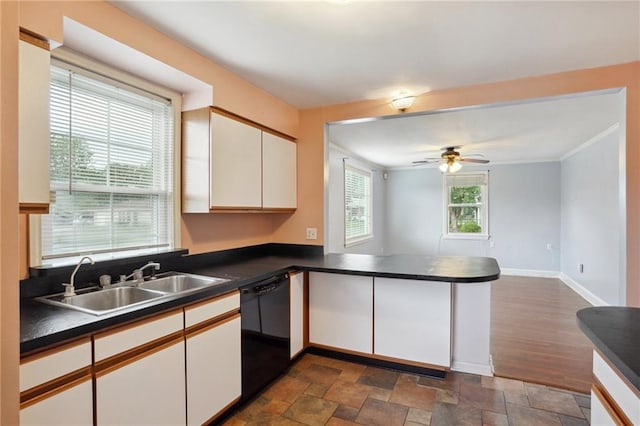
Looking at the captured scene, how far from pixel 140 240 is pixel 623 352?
2477 mm

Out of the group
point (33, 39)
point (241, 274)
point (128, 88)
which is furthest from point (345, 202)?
point (33, 39)

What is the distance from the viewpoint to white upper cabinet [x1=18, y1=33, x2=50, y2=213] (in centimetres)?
130

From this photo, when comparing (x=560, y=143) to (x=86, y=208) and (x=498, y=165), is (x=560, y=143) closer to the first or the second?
(x=498, y=165)

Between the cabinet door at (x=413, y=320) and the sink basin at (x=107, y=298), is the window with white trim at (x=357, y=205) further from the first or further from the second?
the sink basin at (x=107, y=298)

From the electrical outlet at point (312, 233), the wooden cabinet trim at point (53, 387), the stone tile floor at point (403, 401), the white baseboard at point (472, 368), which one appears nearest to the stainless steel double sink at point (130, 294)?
the wooden cabinet trim at point (53, 387)

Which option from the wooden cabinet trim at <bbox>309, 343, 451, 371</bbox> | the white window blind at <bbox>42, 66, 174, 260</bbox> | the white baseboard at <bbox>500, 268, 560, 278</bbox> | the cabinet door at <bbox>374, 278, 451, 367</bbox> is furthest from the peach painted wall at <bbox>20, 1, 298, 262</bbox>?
the white baseboard at <bbox>500, 268, 560, 278</bbox>

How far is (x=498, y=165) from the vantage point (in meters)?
6.98

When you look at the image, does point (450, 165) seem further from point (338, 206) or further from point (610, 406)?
point (610, 406)

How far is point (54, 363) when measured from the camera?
1.18m

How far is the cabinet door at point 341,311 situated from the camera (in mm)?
2676

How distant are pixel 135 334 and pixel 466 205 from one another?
282 inches

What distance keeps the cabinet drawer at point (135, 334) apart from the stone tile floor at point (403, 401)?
82 centimetres

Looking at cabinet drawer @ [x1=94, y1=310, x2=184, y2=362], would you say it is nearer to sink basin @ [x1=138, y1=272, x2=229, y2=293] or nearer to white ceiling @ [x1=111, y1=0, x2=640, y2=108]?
sink basin @ [x1=138, y1=272, x2=229, y2=293]

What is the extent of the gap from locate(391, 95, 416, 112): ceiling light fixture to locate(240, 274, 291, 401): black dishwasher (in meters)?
1.80
